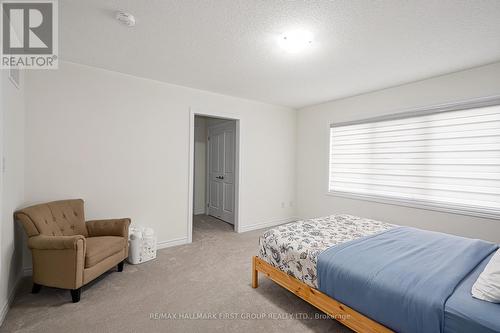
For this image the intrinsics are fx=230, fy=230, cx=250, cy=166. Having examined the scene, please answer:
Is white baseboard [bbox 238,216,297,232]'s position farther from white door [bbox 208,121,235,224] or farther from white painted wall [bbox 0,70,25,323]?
white painted wall [bbox 0,70,25,323]

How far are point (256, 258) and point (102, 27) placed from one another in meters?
2.64

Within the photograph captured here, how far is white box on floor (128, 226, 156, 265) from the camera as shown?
2900 millimetres

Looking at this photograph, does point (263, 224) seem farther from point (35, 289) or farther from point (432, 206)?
point (35, 289)

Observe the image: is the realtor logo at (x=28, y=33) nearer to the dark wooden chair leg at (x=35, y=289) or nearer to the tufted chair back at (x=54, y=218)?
the tufted chair back at (x=54, y=218)

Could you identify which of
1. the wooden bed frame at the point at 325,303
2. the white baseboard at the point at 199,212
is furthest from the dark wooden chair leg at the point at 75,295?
the white baseboard at the point at 199,212

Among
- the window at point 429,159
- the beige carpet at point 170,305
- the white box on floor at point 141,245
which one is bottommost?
the beige carpet at point 170,305

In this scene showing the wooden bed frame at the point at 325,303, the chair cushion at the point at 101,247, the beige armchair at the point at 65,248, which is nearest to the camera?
the wooden bed frame at the point at 325,303

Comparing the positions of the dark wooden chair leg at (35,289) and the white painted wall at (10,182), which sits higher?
the white painted wall at (10,182)

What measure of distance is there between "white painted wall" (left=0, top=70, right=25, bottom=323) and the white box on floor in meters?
1.04

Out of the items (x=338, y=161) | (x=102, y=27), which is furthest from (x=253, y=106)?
(x=102, y=27)

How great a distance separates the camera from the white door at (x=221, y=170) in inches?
188

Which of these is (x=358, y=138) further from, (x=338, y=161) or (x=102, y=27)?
(x=102, y=27)

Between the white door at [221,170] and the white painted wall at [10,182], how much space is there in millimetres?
3039

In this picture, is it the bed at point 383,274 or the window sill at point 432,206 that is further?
the window sill at point 432,206
